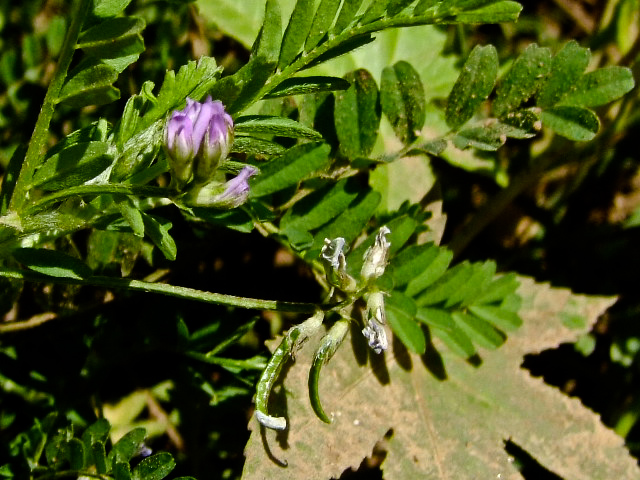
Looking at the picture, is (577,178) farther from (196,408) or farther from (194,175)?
(194,175)

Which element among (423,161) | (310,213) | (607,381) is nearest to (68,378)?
(310,213)

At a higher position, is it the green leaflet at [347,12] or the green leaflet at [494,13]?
the green leaflet at [494,13]

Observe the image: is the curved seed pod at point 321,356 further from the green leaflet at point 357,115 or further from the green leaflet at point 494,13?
the green leaflet at point 494,13

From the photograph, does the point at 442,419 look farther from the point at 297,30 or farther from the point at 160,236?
the point at 297,30

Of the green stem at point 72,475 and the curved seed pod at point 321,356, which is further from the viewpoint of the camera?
the green stem at point 72,475

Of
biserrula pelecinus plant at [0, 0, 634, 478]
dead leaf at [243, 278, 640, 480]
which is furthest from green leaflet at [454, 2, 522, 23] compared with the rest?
dead leaf at [243, 278, 640, 480]

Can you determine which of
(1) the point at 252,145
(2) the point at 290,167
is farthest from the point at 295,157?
(1) the point at 252,145

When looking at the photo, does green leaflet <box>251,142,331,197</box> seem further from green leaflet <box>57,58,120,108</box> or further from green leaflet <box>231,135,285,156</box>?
green leaflet <box>57,58,120,108</box>

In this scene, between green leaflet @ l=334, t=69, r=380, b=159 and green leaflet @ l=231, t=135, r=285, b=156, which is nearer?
green leaflet @ l=231, t=135, r=285, b=156

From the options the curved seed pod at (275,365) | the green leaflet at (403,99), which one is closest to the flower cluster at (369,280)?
the curved seed pod at (275,365)
